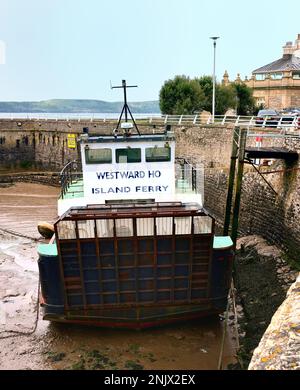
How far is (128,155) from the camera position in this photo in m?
13.2

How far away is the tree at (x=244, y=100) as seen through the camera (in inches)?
1655

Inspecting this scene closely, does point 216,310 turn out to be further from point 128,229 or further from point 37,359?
point 37,359

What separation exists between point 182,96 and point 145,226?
95.4 ft

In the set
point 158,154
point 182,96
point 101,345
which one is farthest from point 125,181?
point 182,96

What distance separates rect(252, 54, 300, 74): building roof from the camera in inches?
1833

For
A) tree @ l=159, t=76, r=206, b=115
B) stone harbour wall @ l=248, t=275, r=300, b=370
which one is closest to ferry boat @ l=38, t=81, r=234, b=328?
stone harbour wall @ l=248, t=275, r=300, b=370

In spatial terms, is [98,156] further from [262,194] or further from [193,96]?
[193,96]

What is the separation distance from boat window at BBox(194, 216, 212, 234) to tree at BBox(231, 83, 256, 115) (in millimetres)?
32506

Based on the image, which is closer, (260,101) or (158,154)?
(158,154)

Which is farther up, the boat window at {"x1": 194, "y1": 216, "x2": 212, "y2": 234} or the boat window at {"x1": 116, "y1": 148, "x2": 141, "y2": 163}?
the boat window at {"x1": 116, "y1": 148, "x2": 141, "y2": 163}

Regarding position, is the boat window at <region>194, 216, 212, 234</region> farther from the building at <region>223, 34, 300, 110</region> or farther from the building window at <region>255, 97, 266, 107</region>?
the building window at <region>255, 97, 266, 107</region>

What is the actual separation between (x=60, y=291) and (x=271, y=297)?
589 cm

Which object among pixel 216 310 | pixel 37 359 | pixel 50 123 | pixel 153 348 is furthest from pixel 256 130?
pixel 50 123

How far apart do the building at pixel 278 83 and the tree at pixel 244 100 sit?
3.69 meters
